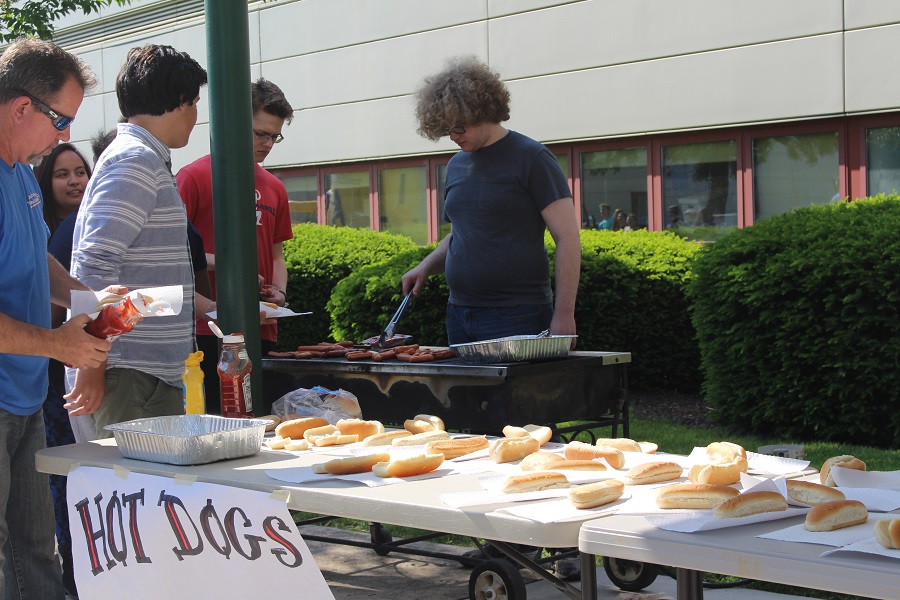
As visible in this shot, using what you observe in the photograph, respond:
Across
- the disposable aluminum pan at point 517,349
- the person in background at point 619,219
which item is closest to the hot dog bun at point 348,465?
the disposable aluminum pan at point 517,349

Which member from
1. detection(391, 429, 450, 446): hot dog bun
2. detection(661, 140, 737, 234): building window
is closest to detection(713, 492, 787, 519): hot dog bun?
detection(391, 429, 450, 446): hot dog bun

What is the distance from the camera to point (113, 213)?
A: 10.00ft

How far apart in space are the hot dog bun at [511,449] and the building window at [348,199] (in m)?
11.2

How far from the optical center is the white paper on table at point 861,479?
2.24 m

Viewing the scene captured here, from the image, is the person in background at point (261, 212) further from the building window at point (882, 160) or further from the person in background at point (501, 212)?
the building window at point (882, 160)

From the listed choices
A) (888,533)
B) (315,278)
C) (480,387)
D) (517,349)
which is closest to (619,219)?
(315,278)

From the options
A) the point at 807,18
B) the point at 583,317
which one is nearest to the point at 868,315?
the point at 583,317

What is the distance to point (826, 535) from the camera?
179 cm

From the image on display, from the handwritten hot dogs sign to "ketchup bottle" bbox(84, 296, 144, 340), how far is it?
38cm

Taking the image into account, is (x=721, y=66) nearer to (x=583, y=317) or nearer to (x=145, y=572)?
(x=583, y=317)

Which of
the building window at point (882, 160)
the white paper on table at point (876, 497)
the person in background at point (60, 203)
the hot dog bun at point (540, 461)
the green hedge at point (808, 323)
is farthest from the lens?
the building window at point (882, 160)

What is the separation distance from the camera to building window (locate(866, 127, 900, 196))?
372 inches

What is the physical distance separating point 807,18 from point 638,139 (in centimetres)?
217

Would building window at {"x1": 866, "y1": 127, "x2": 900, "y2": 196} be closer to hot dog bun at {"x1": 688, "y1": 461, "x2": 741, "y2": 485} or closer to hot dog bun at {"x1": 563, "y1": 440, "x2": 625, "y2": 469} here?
hot dog bun at {"x1": 563, "y1": 440, "x2": 625, "y2": 469}
